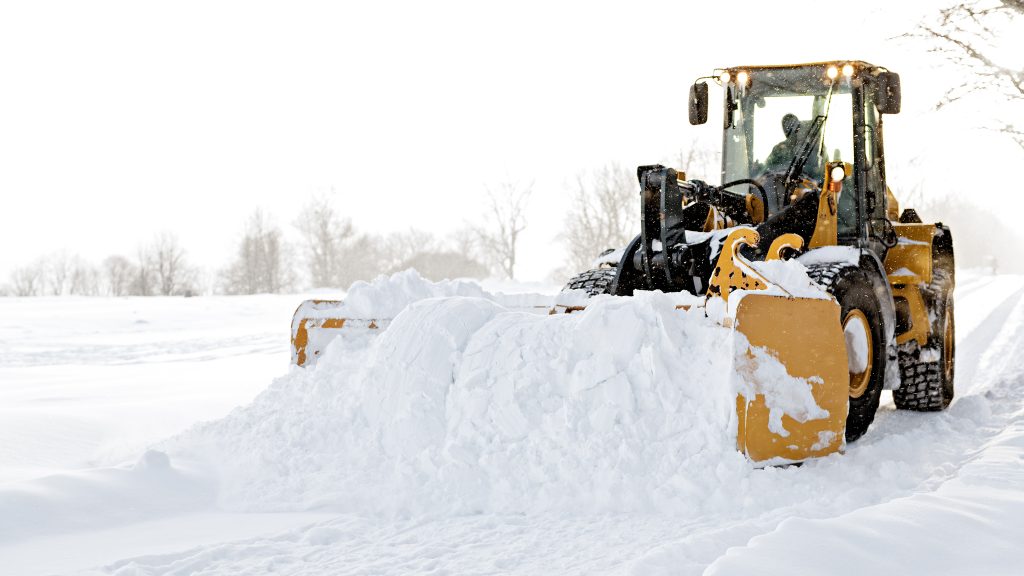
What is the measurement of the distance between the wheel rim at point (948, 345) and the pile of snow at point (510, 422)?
10.0 ft

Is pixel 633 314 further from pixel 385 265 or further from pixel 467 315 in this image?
pixel 385 265

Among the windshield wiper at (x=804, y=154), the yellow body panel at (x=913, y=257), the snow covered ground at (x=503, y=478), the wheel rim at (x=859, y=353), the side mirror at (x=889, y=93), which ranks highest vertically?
the side mirror at (x=889, y=93)

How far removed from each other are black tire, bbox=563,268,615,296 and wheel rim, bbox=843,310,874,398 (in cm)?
163

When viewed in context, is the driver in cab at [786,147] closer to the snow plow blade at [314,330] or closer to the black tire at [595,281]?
the black tire at [595,281]

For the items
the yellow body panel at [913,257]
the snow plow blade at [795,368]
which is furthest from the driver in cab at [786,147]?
the snow plow blade at [795,368]

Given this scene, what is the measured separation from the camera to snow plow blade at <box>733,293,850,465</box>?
3.84m

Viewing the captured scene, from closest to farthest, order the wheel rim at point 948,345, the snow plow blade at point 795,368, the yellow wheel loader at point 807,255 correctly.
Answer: the snow plow blade at point 795,368
the yellow wheel loader at point 807,255
the wheel rim at point 948,345

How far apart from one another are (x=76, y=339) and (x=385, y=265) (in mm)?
47851

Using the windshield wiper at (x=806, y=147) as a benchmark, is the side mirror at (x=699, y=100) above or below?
above

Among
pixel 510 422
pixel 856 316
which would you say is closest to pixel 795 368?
pixel 856 316

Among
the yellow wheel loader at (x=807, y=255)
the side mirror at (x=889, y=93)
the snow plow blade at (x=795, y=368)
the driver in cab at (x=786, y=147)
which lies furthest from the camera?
the driver in cab at (x=786, y=147)

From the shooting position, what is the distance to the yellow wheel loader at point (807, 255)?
4137 mm

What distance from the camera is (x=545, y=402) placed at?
13.1ft

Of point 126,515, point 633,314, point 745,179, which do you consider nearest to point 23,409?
point 126,515
